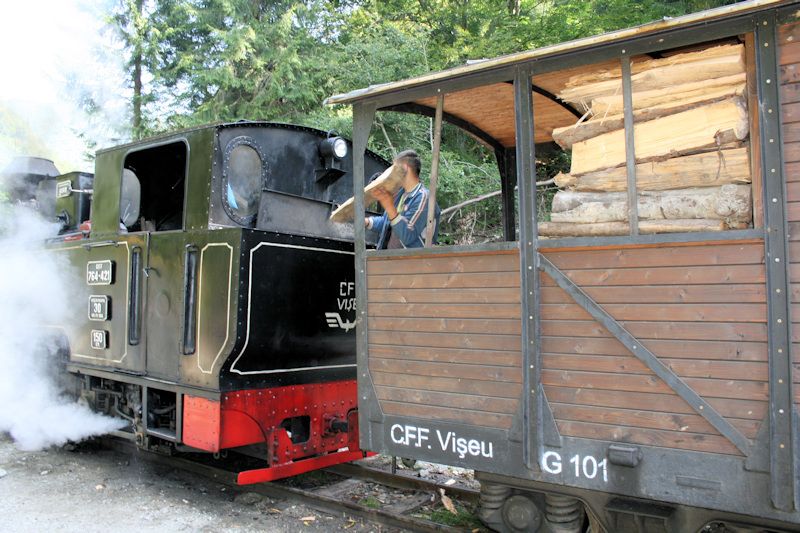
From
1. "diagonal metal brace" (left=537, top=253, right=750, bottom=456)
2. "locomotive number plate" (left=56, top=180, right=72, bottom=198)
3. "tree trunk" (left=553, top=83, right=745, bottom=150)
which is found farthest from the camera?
"locomotive number plate" (left=56, top=180, right=72, bottom=198)

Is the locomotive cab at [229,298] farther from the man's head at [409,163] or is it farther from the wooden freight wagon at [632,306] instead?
the wooden freight wagon at [632,306]

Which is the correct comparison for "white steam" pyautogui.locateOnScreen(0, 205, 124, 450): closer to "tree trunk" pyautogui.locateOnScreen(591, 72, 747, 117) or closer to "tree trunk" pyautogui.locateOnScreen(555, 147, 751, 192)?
"tree trunk" pyautogui.locateOnScreen(555, 147, 751, 192)

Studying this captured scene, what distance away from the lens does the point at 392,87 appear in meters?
3.21

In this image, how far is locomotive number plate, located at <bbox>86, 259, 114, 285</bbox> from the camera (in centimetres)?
496

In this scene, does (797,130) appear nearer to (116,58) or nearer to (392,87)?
(392,87)

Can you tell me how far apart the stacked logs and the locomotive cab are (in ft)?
6.75

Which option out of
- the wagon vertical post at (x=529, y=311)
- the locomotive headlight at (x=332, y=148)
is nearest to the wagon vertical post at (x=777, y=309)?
the wagon vertical post at (x=529, y=311)

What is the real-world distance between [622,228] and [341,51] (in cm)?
1040

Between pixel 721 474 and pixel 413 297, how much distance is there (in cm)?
157

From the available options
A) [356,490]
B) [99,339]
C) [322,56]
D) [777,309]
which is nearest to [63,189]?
[99,339]

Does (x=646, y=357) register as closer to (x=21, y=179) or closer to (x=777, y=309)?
(x=777, y=309)

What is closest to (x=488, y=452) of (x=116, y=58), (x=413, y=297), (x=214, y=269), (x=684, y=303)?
(x=413, y=297)

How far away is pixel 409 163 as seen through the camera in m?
3.80

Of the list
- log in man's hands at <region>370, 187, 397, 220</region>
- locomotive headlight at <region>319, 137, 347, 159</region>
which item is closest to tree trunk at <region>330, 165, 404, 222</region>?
log in man's hands at <region>370, 187, 397, 220</region>
